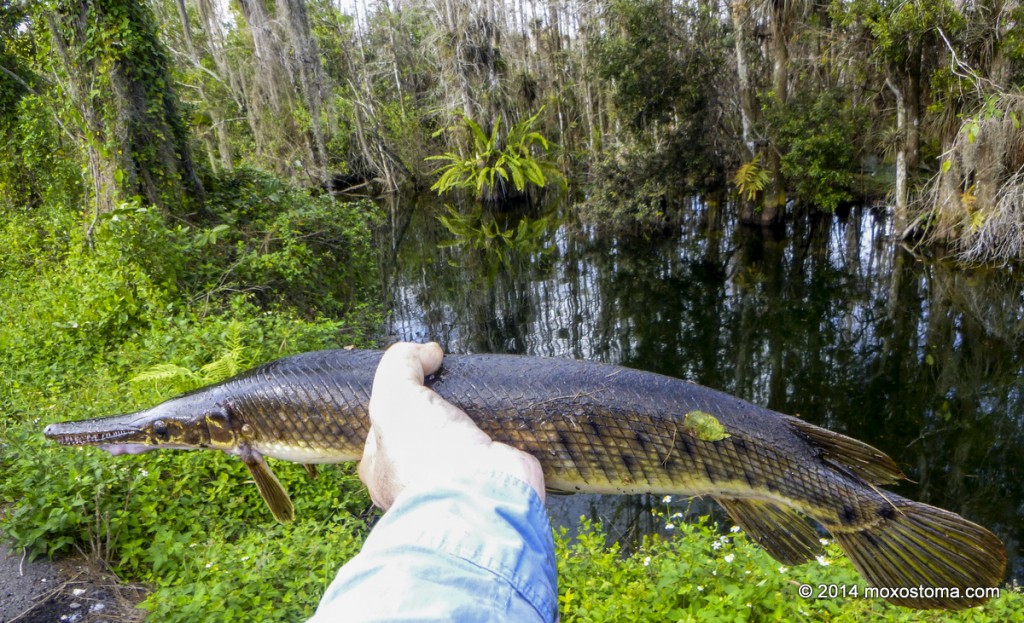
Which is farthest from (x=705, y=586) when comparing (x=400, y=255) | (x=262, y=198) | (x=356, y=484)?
(x=400, y=255)

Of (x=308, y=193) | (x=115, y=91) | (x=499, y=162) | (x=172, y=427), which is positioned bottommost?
(x=499, y=162)

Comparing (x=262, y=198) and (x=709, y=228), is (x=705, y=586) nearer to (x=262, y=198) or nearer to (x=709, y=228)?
(x=262, y=198)

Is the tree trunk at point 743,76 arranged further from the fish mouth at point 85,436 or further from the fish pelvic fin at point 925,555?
the fish mouth at point 85,436

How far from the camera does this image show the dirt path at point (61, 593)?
303 cm

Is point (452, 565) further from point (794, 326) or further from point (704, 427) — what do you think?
point (794, 326)

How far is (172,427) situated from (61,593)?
5.78ft

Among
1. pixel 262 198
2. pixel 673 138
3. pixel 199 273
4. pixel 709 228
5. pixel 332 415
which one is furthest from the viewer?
pixel 709 228

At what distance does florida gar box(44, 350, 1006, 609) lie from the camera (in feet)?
5.68

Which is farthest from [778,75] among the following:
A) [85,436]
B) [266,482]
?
[85,436]

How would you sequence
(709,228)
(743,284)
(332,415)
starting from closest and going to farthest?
1. (332,415)
2. (743,284)
3. (709,228)

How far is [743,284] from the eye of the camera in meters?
12.2

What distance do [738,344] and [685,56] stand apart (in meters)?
9.04

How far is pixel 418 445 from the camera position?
1.26m

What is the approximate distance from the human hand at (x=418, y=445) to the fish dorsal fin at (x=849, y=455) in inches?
38.6
